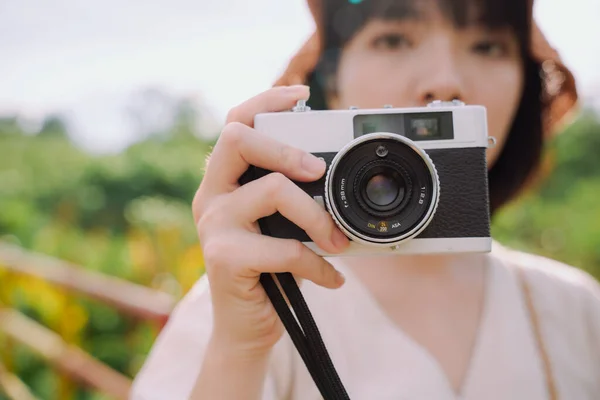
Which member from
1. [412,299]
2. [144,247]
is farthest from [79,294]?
[412,299]

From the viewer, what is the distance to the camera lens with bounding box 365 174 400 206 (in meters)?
0.58

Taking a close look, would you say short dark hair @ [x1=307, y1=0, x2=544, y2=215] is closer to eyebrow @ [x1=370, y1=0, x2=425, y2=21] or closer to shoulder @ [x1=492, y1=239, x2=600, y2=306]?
eyebrow @ [x1=370, y1=0, x2=425, y2=21]

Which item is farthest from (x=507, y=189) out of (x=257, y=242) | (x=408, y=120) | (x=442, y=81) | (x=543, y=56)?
(x=257, y=242)

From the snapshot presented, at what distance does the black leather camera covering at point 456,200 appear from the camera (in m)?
0.60

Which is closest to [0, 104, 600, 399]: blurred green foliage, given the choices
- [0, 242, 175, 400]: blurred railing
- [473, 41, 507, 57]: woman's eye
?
[0, 242, 175, 400]: blurred railing

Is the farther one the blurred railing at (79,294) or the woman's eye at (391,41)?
the blurred railing at (79,294)

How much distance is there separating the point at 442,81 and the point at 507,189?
30 centimetres

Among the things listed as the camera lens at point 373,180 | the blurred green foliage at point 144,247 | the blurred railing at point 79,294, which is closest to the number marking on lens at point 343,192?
the camera lens at point 373,180

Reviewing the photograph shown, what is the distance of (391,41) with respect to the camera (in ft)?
2.50

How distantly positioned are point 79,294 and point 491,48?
114 cm

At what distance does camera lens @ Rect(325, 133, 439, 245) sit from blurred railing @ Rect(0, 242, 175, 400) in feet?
1.89

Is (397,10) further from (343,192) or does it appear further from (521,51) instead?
(343,192)

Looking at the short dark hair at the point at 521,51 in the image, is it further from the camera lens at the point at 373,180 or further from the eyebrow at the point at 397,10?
the camera lens at the point at 373,180

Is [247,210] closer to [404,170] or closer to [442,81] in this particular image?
[404,170]
